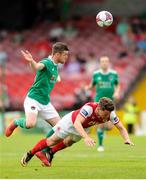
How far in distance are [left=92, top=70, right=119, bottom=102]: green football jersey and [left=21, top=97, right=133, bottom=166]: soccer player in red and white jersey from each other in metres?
6.18

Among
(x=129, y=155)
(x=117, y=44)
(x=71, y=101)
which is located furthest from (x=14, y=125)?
(x=117, y=44)

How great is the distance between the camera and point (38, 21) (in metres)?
40.8

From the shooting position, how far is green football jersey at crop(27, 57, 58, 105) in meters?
15.5

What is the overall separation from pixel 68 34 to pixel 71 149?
19.1m

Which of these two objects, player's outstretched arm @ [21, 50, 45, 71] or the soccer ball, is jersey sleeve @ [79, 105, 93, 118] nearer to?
player's outstretched arm @ [21, 50, 45, 71]

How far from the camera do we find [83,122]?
552 inches

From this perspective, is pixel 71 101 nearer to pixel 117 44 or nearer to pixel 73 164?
pixel 117 44

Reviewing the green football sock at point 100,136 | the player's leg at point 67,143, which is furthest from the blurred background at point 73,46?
the player's leg at point 67,143

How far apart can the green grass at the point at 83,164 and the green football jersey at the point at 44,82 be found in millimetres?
1273

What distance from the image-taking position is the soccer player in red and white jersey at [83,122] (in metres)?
13.6

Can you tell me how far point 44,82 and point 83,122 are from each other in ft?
6.37

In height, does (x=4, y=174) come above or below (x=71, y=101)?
above

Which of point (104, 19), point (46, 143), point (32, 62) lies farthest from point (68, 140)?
point (104, 19)

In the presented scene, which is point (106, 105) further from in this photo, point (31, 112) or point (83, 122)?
point (31, 112)
